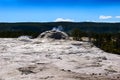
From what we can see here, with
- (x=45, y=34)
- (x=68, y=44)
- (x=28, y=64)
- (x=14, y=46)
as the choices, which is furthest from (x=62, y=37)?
(x=28, y=64)

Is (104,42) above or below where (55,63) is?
below

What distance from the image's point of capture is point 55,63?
9422mm

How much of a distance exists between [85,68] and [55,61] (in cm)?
121

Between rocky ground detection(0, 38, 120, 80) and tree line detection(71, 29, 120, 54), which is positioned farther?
tree line detection(71, 29, 120, 54)

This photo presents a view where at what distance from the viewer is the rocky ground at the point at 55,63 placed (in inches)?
313

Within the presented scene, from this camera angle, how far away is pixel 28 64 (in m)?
9.27

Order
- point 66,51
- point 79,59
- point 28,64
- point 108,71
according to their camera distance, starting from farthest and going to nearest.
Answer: point 66,51 < point 79,59 < point 28,64 < point 108,71

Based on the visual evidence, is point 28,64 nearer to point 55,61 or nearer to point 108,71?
point 55,61

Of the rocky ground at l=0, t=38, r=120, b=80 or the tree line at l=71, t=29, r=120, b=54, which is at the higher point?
the rocky ground at l=0, t=38, r=120, b=80

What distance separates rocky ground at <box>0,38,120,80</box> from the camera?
7942 mm

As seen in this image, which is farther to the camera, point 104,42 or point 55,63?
point 104,42

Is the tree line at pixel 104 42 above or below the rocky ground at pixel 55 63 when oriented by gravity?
below

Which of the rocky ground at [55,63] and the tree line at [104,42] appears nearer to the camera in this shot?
the rocky ground at [55,63]

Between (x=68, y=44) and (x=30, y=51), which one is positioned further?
(x=68, y=44)
